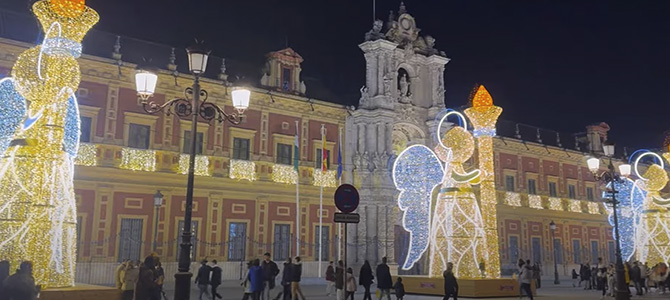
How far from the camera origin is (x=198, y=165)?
24734 millimetres

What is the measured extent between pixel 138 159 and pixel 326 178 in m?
9.05

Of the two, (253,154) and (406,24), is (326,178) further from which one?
(406,24)

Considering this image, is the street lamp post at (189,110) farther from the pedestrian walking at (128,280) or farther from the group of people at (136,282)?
the pedestrian walking at (128,280)

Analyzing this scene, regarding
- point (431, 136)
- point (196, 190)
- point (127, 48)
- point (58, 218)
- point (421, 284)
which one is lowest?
point (421, 284)

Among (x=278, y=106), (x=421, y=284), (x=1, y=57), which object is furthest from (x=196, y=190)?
(x=421, y=284)

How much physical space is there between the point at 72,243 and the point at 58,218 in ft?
1.84

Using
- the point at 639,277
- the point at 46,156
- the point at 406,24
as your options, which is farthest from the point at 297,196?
the point at 46,156

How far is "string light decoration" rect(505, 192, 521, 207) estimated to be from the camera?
36594 mm

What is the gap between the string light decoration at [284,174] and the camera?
88.5ft

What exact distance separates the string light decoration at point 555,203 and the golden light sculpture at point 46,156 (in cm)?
3402

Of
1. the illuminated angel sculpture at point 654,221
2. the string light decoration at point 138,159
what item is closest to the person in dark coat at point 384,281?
the string light decoration at point 138,159

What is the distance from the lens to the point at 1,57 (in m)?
20.8

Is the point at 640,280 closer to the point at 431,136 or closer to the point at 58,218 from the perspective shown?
the point at 431,136

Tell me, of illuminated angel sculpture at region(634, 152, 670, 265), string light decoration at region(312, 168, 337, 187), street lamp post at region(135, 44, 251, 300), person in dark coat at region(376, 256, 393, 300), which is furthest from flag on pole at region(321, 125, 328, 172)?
street lamp post at region(135, 44, 251, 300)
